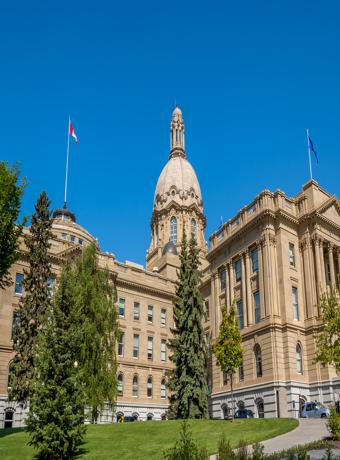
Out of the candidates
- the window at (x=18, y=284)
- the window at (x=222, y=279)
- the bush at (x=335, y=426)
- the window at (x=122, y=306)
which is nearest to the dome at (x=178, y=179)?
the window at (x=122, y=306)

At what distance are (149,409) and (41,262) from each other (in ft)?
91.9

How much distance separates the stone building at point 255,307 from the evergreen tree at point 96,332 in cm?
408

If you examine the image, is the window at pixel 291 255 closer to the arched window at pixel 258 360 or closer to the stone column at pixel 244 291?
the stone column at pixel 244 291

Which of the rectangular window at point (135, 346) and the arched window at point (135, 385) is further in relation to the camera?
the rectangular window at point (135, 346)

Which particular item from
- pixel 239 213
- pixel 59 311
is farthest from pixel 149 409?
pixel 59 311

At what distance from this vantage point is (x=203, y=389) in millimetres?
43438

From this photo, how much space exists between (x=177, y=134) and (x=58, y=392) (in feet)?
372

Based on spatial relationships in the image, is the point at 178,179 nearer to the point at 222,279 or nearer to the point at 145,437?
the point at 222,279

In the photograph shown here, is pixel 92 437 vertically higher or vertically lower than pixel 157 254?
lower

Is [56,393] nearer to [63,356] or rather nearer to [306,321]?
[63,356]

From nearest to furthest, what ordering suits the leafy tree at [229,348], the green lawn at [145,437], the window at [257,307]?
the green lawn at [145,437]
the leafy tree at [229,348]
the window at [257,307]

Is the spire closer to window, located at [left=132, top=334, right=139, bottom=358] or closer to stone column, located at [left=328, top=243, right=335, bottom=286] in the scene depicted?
window, located at [left=132, top=334, right=139, bottom=358]

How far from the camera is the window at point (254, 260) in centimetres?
5266

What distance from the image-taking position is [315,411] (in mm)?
39000
